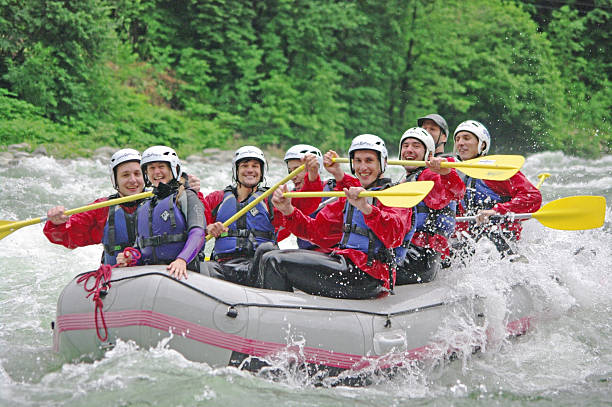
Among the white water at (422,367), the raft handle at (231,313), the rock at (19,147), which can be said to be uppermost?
the rock at (19,147)

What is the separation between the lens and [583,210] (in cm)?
569

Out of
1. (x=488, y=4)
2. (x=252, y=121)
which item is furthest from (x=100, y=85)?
(x=488, y=4)

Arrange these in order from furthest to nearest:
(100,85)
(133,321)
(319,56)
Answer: (319,56) → (100,85) → (133,321)

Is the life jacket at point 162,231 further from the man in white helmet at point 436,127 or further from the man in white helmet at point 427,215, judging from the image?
the man in white helmet at point 436,127

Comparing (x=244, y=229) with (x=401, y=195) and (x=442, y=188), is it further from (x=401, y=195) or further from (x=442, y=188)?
(x=442, y=188)

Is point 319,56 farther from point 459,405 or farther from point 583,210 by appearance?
point 459,405

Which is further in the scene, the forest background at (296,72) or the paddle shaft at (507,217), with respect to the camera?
the forest background at (296,72)

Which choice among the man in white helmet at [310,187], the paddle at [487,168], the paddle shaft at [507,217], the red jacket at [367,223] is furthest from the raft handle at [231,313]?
the paddle shaft at [507,217]

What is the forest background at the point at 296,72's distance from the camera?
13273mm

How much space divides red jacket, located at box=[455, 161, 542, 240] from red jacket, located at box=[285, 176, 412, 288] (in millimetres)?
1511

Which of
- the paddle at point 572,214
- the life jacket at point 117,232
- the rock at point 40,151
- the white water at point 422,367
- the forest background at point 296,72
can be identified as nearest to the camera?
the white water at point 422,367

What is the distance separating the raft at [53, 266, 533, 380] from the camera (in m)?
4.08

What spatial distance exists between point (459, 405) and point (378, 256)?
1080mm

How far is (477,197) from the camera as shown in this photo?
6148 mm
